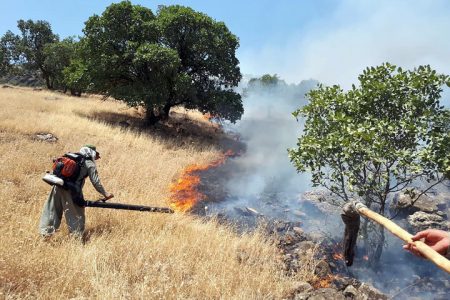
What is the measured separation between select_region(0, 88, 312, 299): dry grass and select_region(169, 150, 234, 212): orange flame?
0.38 meters

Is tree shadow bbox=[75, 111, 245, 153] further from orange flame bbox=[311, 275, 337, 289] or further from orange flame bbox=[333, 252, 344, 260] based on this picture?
orange flame bbox=[311, 275, 337, 289]

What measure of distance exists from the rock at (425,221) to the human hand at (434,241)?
300 inches

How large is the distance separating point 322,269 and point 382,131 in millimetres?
2720

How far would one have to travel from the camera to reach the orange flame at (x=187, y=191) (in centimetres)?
1000

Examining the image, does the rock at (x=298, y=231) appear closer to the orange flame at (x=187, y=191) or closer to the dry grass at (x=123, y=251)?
the dry grass at (x=123, y=251)

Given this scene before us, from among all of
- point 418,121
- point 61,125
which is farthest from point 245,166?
point 418,121

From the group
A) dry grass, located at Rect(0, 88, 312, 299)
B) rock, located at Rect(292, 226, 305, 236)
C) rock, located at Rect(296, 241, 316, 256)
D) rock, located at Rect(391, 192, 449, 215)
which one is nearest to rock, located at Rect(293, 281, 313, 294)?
dry grass, located at Rect(0, 88, 312, 299)

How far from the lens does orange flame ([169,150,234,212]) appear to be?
1000cm

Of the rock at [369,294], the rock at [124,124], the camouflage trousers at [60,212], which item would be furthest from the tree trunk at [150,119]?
the rock at [369,294]

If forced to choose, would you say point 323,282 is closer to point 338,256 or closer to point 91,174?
point 338,256

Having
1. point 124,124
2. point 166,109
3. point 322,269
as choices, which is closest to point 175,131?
point 166,109

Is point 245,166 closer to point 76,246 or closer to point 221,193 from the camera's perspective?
point 221,193

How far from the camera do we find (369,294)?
232 inches

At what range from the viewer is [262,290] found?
5379mm
